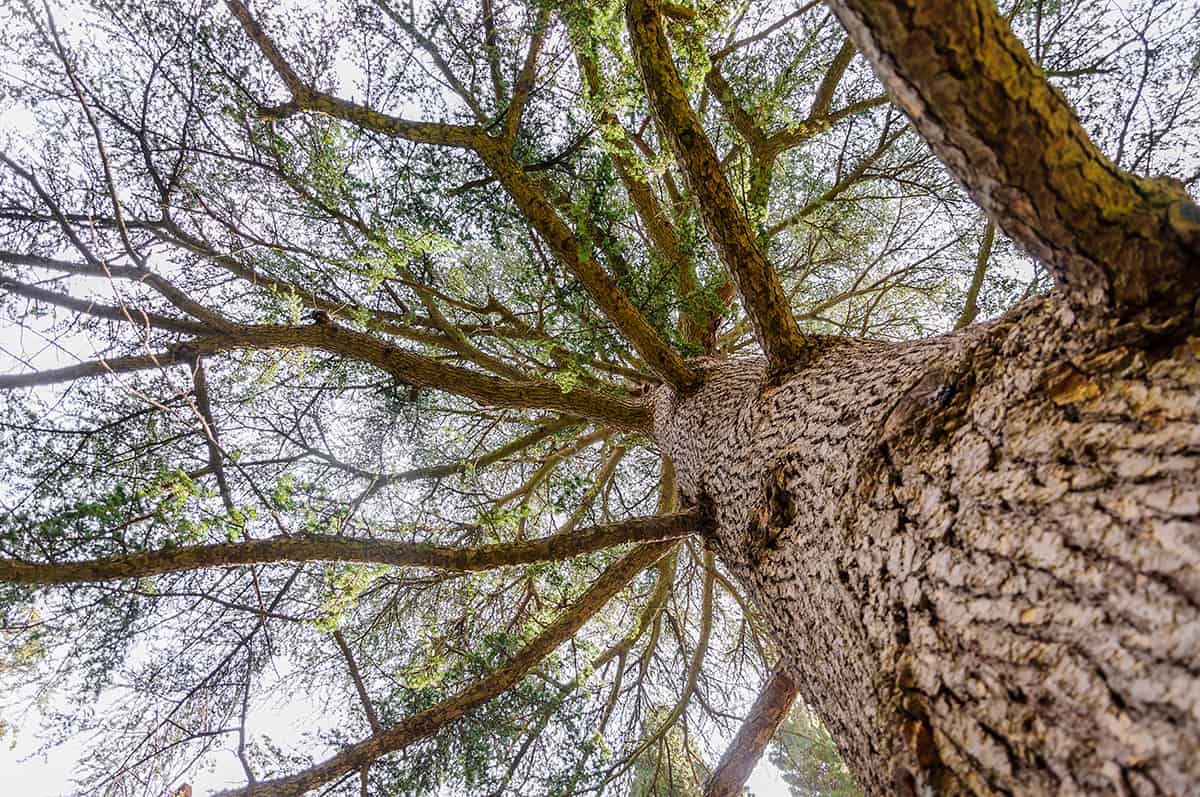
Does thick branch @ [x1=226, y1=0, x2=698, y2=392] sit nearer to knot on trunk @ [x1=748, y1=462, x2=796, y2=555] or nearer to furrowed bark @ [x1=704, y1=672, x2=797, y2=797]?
knot on trunk @ [x1=748, y1=462, x2=796, y2=555]

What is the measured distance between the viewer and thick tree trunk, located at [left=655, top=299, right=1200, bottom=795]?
58 centimetres

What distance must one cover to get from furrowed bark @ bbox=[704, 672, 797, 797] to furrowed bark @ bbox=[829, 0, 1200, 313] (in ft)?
9.20

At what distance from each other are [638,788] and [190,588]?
208 inches

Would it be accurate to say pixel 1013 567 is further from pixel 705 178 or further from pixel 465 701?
pixel 465 701

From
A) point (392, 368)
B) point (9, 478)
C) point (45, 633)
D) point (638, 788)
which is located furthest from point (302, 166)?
point (638, 788)

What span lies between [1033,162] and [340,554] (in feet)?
6.32

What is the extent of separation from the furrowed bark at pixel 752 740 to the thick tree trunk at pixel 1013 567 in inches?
75.4

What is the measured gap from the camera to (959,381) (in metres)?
1.07

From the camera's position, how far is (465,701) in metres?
2.34

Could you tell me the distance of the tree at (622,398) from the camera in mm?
732

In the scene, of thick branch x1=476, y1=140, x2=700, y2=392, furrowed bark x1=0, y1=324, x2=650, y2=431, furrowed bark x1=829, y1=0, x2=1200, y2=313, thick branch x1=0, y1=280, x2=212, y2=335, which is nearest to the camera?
furrowed bark x1=829, y1=0, x2=1200, y2=313

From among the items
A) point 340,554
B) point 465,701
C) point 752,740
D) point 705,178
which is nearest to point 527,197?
point 705,178

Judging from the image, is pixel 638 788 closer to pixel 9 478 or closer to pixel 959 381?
pixel 9 478

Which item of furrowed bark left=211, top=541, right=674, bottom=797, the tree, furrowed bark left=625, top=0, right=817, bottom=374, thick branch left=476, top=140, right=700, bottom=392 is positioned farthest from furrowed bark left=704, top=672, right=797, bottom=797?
furrowed bark left=625, top=0, right=817, bottom=374
